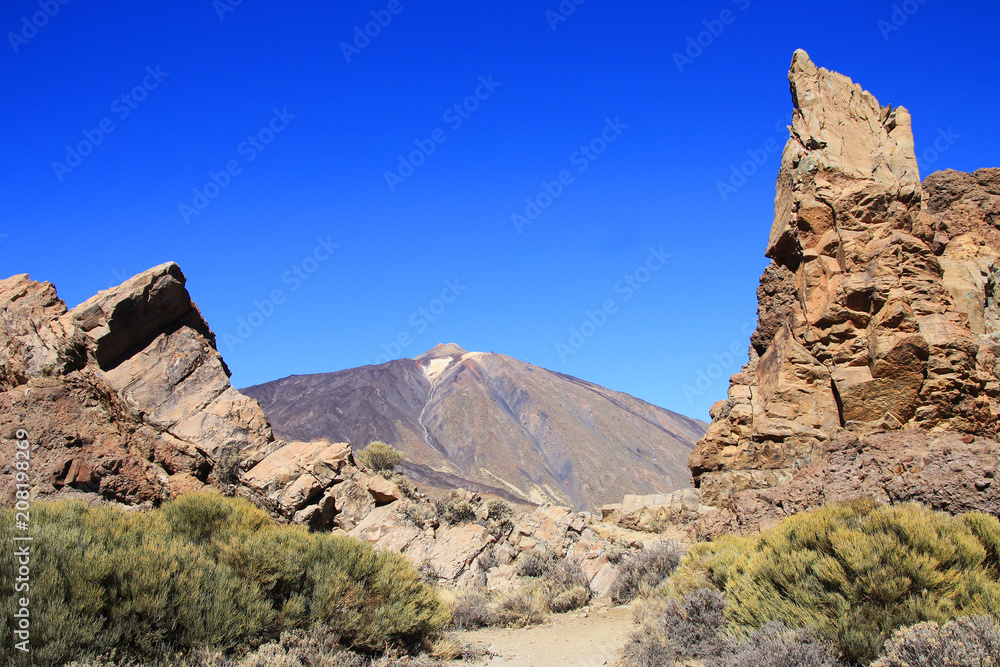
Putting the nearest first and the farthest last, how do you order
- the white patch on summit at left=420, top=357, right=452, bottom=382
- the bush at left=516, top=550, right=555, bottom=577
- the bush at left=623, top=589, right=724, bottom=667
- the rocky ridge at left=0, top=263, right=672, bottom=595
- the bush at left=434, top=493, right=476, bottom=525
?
the bush at left=623, top=589, right=724, bottom=667 → the rocky ridge at left=0, top=263, right=672, bottom=595 → the bush at left=516, top=550, right=555, bottom=577 → the bush at left=434, top=493, right=476, bottom=525 → the white patch on summit at left=420, top=357, right=452, bottom=382

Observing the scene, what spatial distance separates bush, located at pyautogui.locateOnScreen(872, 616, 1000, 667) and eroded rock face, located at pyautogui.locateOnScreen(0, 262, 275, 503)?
859 centimetres

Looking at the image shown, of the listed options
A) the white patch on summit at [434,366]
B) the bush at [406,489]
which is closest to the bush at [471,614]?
the bush at [406,489]

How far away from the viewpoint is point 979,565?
17.5 ft

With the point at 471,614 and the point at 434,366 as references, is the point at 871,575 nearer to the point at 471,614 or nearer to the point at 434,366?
the point at 471,614

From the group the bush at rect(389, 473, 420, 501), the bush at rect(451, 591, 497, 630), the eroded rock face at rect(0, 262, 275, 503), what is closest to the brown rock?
the bush at rect(389, 473, 420, 501)

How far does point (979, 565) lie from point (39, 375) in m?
11.3

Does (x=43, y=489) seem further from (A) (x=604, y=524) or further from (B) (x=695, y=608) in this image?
(A) (x=604, y=524)

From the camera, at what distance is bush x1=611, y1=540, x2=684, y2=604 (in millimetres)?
11438

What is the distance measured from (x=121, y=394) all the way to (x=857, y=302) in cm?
1324

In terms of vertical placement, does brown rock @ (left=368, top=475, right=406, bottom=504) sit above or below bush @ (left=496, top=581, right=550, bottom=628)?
above

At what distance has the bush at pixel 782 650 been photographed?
5107 millimetres

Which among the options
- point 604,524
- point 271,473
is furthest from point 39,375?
point 604,524

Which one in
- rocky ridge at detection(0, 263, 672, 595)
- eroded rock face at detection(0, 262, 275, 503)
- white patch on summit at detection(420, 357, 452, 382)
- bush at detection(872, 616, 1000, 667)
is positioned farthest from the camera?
white patch on summit at detection(420, 357, 452, 382)

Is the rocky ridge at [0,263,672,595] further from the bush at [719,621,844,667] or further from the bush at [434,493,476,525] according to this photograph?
the bush at [719,621,844,667]
